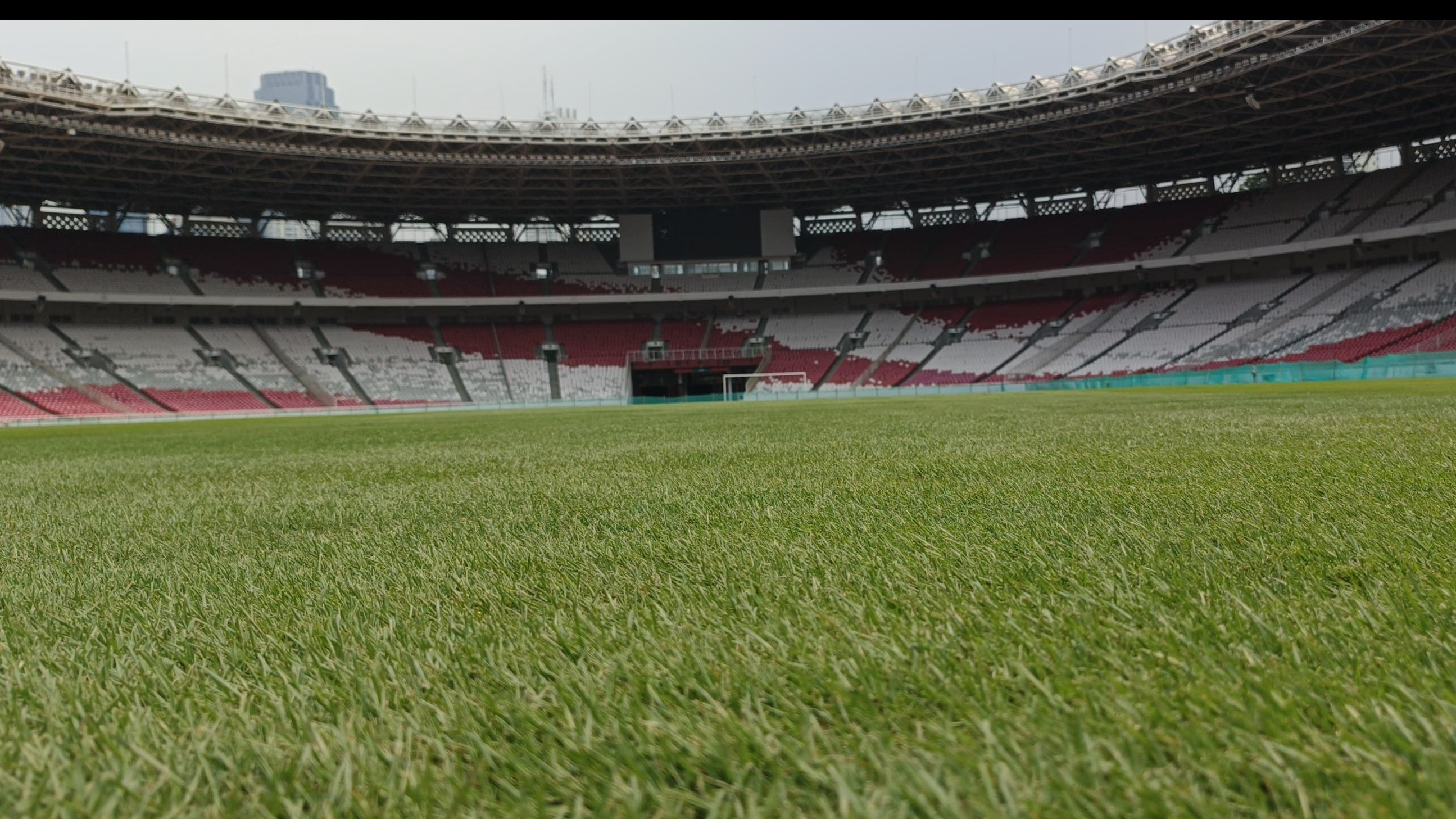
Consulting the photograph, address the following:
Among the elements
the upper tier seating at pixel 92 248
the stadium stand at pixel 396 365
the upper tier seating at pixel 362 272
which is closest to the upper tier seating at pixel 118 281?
the upper tier seating at pixel 92 248

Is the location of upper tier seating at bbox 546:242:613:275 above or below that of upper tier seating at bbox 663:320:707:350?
above

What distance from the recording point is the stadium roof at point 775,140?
26.6 meters

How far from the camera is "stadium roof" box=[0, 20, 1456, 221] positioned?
26609mm

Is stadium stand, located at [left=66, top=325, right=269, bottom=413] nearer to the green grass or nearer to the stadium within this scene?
the stadium

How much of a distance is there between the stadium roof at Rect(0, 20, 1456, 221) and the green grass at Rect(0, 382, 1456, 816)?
28.8m

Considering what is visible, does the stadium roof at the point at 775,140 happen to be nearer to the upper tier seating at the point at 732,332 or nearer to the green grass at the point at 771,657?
the upper tier seating at the point at 732,332

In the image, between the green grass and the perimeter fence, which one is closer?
the green grass

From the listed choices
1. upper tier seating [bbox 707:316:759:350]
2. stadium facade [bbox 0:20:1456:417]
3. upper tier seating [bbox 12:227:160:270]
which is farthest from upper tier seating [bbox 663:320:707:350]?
upper tier seating [bbox 12:227:160:270]

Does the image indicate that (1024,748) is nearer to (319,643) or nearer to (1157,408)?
(319,643)

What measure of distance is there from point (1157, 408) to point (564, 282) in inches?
1461

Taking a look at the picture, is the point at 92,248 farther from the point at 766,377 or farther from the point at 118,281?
the point at 766,377

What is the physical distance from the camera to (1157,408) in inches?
399

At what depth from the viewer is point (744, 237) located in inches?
1768

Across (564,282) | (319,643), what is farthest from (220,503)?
(564,282)
